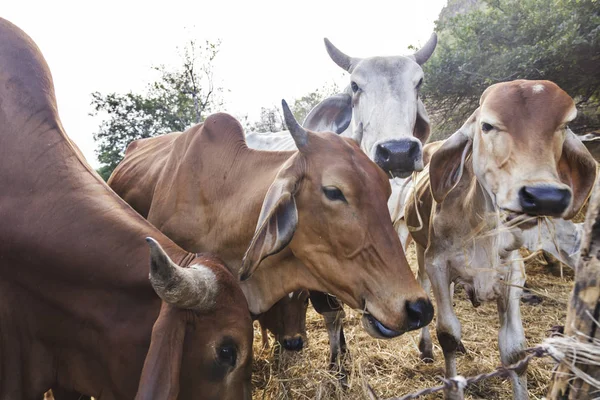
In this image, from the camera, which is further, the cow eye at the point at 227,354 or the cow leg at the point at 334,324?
the cow leg at the point at 334,324

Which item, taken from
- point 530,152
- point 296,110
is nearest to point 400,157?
point 530,152

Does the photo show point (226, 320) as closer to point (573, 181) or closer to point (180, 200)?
point (180, 200)

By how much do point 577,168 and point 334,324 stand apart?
91.6 inches

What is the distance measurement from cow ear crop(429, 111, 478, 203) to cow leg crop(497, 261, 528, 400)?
754 millimetres

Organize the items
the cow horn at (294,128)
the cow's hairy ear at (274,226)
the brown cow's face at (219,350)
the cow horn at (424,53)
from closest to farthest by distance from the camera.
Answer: the brown cow's face at (219,350) < the cow's hairy ear at (274,226) < the cow horn at (294,128) < the cow horn at (424,53)

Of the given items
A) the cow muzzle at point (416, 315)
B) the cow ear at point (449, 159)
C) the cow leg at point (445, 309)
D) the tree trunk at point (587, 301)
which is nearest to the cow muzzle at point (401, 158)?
the cow ear at point (449, 159)

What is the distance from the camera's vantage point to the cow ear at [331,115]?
4.62m

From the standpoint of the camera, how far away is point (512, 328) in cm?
305

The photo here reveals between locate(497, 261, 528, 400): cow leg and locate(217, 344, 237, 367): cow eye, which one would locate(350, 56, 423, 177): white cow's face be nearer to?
locate(497, 261, 528, 400): cow leg

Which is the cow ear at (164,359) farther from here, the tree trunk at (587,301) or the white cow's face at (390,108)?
the white cow's face at (390,108)

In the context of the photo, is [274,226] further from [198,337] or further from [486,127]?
[486,127]

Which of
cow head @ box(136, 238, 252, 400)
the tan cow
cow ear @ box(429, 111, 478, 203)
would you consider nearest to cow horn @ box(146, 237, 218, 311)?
cow head @ box(136, 238, 252, 400)

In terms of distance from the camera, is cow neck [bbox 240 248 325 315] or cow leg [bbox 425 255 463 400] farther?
cow leg [bbox 425 255 463 400]

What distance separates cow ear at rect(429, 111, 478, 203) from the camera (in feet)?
10.0
